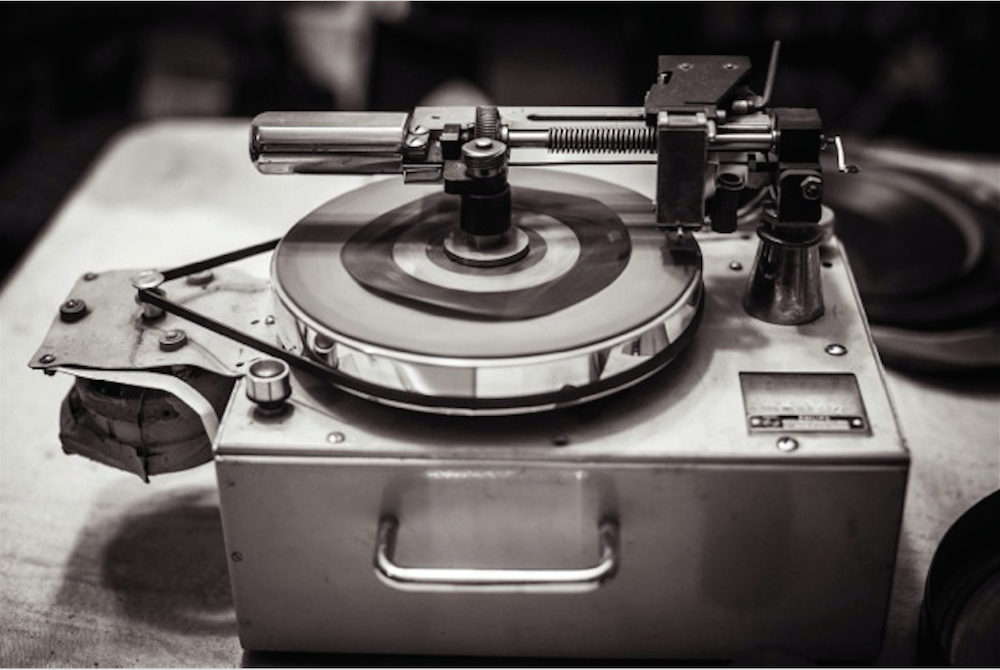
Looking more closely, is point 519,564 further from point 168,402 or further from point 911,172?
point 911,172

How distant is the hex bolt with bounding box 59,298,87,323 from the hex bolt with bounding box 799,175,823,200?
2.11 feet

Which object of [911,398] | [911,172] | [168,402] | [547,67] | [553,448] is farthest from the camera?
[547,67]

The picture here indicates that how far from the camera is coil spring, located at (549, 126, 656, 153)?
38.7 inches

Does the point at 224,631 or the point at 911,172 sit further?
the point at 911,172

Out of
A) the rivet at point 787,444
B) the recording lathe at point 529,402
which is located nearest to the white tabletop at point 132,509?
the recording lathe at point 529,402

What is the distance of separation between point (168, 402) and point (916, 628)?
688mm

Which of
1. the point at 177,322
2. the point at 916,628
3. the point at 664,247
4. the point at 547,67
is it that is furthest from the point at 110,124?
the point at 916,628

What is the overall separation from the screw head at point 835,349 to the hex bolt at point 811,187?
0.13 m

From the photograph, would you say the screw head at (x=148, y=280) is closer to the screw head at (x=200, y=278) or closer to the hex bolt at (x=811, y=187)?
the screw head at (x=200, y=278)

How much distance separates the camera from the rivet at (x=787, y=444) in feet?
2.87

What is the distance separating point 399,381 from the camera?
0.90m

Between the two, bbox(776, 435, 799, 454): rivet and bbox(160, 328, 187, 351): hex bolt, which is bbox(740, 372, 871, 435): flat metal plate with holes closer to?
bbox(776, 435, 799, 454): rivet

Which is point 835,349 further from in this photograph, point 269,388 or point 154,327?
point 154,327

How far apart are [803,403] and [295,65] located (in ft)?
7.45
